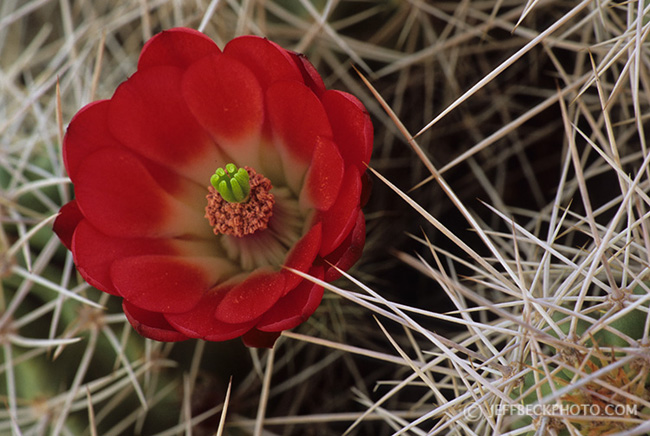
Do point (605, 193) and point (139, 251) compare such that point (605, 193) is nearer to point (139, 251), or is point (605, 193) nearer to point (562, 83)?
point (562, 83)

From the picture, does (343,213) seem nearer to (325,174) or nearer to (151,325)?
(325,174)

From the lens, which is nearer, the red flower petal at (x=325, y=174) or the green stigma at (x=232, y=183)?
the red flower petal at (x=325, y=174)

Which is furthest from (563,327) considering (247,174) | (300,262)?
(247,174)

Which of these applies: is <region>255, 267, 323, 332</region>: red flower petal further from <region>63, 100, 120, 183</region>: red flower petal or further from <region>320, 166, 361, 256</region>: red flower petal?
<region>63, 100, 120, 183</region>: red flower petal

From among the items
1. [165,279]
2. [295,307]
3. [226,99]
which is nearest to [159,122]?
[226,99]

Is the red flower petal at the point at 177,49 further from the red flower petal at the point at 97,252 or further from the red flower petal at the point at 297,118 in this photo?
the red flower petal at the point at 97,252

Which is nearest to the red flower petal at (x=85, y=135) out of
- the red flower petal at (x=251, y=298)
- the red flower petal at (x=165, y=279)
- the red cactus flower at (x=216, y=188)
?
the red cactus flower at (x=216, y=188)
